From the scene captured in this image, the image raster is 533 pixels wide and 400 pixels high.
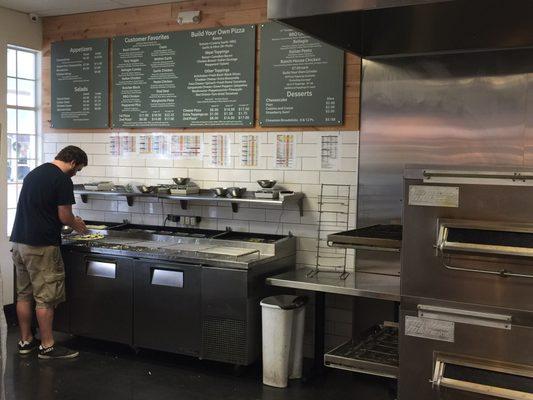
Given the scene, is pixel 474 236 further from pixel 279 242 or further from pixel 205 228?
pixel 205 228

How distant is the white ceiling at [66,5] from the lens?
554 cm

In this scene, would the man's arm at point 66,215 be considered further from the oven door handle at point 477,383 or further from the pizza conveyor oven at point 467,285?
the oven door handle at point 477,383

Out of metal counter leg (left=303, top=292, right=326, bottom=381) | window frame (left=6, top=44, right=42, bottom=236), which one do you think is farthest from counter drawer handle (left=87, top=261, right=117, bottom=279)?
metal counter leg (left=303, top=292, right=326, bottom=381)

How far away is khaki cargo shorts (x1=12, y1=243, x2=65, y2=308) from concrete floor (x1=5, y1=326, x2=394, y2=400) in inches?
20.1

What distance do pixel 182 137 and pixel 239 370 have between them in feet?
7.18

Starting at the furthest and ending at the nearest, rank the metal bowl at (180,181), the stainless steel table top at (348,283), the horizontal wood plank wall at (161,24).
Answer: the metal bowl at (180,181), the horizontal wood plank wall at (161,24), the stainless steel table top at (348,283)

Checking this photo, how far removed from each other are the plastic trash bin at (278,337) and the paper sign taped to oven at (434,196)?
1772 mm

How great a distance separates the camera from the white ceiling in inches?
218

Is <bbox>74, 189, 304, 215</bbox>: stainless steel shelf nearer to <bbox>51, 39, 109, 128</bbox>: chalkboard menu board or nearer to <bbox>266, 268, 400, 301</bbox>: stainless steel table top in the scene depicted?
<bbox>266, 268, 400, 301</bbox>: stainless steel table top

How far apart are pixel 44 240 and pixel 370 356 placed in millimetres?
2794

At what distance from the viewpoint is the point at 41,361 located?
485cm

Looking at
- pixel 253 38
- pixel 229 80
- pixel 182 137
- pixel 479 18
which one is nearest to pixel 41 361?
pixel 182 137

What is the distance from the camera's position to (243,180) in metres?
5.28

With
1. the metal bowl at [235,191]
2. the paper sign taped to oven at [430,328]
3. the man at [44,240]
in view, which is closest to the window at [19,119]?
the man at [44,240]
